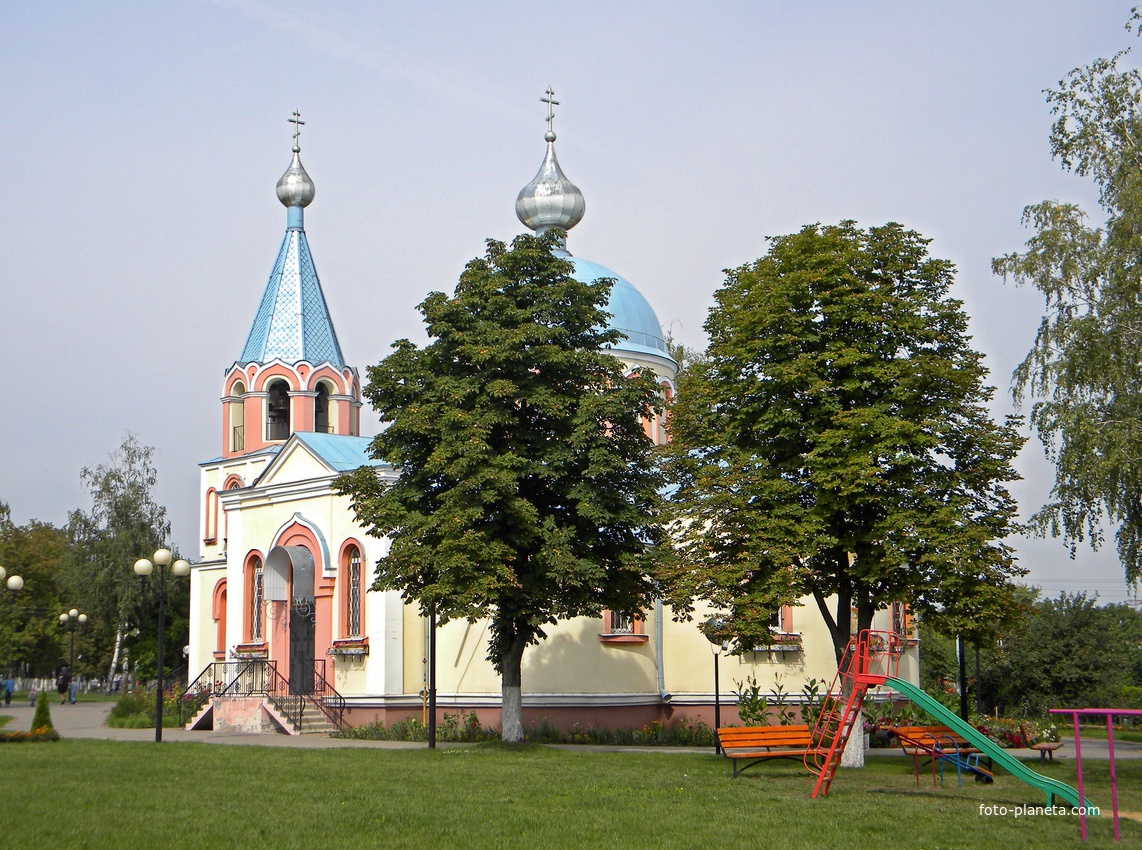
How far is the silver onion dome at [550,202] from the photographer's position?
3306cm

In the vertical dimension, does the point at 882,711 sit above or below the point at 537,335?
below

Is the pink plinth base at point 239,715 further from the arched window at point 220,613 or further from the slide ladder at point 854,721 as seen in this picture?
the slide ladder at point 854,721

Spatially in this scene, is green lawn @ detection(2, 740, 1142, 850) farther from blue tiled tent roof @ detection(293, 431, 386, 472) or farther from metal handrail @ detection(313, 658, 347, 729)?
blue tiled tent roof @ detection(293, 431, 386, 472)

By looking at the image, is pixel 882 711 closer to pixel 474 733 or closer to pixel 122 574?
pixel 474 733

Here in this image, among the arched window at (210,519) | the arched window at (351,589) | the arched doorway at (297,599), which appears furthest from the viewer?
the arched window at (210,519)

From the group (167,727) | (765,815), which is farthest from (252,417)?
(765,815)

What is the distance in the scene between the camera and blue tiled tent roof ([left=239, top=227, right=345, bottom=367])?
3472cm

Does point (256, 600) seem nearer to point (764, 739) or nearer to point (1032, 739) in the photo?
point (764, 739)

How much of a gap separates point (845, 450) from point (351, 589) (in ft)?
46.1

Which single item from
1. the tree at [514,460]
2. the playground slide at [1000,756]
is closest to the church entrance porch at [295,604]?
the tree at [514,460]

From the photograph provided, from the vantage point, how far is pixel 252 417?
34.8 metres

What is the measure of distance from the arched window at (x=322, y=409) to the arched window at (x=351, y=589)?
294 inches

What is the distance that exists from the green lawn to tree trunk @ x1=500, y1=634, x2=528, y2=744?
2936 mm

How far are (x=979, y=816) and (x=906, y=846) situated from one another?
2524 mm
